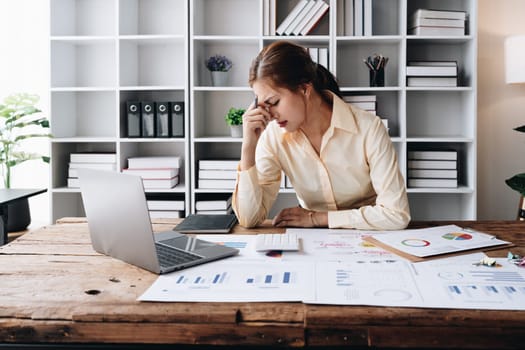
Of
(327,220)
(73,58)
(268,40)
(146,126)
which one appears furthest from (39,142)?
(327,220)

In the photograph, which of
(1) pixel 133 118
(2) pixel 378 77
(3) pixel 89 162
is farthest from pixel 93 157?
(2) pixel 378 77

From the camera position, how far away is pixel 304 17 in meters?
3.38

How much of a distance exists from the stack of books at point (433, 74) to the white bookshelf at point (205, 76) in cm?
5

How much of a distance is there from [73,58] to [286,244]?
287 centimetres

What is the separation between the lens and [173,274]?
1.22 metres

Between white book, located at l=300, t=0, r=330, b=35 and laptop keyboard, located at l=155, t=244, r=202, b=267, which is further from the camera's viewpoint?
white book, located at l=300, t=0, r=330, b=35

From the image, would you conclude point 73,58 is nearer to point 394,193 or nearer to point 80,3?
point 80,3

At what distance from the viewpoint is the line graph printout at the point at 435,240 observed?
138 cm

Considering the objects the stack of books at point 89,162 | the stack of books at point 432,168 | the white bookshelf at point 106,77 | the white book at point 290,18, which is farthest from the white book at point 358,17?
the stack of books at point 89,162

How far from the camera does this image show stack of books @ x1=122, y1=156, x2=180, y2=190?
11.4 ft

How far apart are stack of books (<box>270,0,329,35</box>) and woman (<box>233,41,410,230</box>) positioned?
1434 millimetres

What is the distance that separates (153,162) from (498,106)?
231cm

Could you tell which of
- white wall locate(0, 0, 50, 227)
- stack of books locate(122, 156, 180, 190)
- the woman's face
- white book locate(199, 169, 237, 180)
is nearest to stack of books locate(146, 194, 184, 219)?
stack of books locate(122, 156, 180, 190)

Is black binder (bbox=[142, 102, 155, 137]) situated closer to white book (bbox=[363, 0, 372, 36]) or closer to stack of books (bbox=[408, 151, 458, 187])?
white book (bbox=[363, 0, 372, 36])
